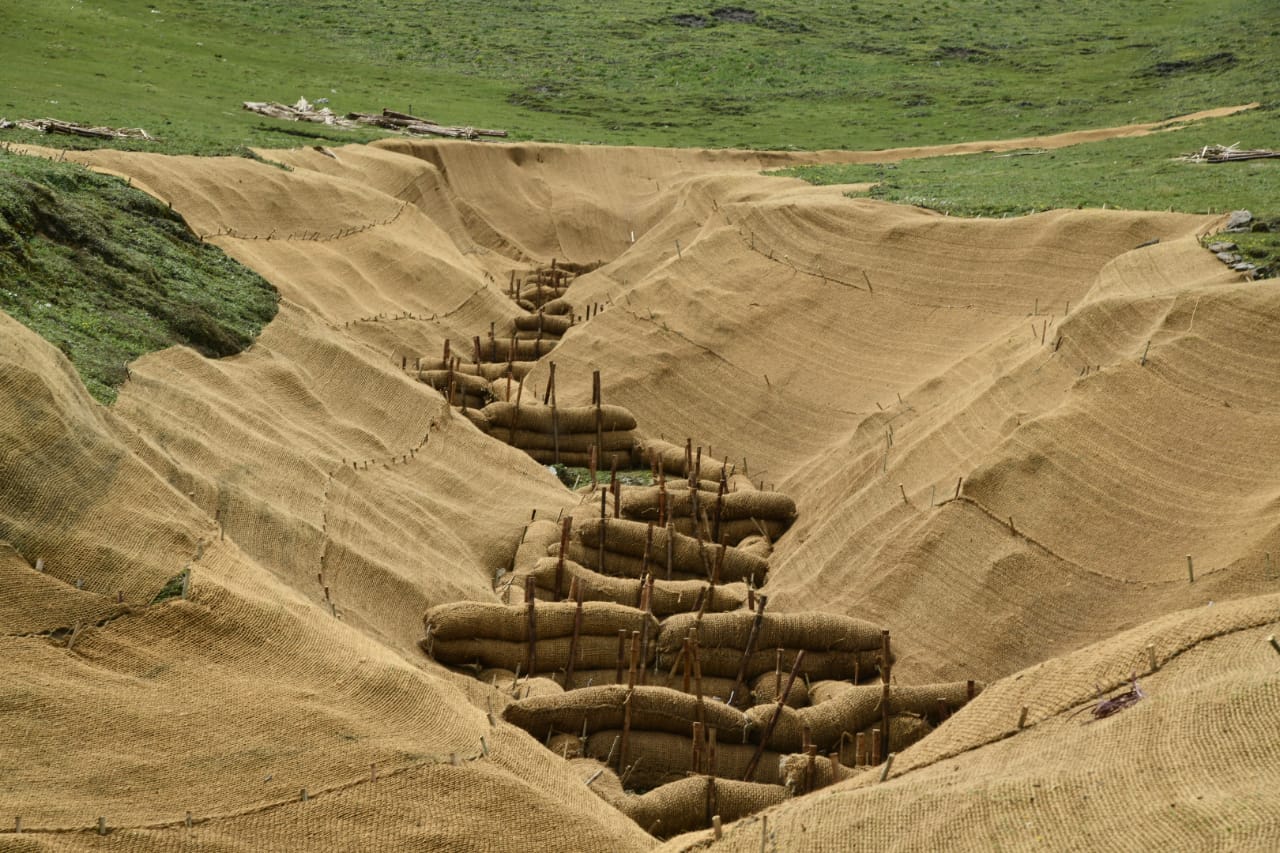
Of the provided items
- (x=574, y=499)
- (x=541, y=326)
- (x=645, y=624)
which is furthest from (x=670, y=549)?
(x=541, y=326)

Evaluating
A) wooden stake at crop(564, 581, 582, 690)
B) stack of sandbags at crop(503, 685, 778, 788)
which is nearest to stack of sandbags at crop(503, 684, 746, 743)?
stack of sandbags at crop(503, 685, 778, 788)

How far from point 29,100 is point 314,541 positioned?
2467 centimetres

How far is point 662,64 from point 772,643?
148ft

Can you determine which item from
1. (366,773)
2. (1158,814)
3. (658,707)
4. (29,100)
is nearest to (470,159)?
(29,100)

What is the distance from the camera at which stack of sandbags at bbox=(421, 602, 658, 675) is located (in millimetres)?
17578

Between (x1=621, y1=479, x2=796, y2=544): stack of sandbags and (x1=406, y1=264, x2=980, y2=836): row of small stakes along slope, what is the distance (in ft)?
0.08

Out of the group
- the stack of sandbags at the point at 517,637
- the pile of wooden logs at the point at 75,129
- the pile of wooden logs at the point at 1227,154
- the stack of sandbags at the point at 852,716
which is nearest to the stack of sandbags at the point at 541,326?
the pile of wooden logs at the point at 75,129

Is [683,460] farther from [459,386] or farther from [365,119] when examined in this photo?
[365,119]

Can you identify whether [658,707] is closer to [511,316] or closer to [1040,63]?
[511,316]

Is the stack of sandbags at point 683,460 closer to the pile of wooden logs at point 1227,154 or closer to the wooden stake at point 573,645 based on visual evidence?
the wooden stake at point 573,645

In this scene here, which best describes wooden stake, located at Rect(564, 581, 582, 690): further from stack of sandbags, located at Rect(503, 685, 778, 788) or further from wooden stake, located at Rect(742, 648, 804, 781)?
wooden stake, located at Rect(742, 648, 804, 781)

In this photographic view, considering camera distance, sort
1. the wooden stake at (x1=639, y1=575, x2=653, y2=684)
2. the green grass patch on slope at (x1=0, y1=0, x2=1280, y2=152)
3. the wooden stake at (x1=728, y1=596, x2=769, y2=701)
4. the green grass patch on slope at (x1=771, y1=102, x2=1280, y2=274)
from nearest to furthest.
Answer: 1. the wooden stake at (x1=639, y1=575, x2=653, y2=684)
2. the wooden stake at (x1=728, y1=596, x2=769, y2=701)
3. the green grass patch on slope at (x1=771, y1=102, x2=1280, y2=274)
4. the green grass patch on slope at (x1=0, y1=0, x2=1280, y2=152)

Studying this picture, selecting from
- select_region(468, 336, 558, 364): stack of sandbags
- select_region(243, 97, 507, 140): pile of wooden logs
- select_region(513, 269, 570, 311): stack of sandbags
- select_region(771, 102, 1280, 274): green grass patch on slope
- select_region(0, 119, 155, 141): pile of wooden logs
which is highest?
select_region(771, 102, 1280, 274): green grass patch on slope

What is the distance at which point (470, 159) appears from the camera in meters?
42.7
